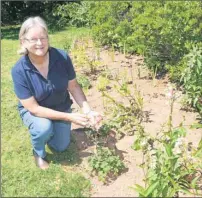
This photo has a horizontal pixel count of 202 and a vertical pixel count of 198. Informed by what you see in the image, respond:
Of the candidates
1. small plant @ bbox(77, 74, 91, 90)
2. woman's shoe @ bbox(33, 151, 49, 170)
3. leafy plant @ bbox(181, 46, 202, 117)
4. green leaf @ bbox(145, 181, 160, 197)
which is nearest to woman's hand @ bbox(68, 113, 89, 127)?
woman's shoe @ bbox(33, 151, 49, 170)

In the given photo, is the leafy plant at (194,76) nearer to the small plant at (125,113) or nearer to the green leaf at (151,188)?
the small plant at (125,113)

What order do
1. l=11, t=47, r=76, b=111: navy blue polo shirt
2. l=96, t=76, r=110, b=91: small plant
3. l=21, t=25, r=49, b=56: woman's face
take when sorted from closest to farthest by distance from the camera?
l=21, t=25, r=49, b=56: woman's face
l=11, t=47, r=76, b=111: navy blue polo shirt
l=96, t=76, r=110, b=91: small plant

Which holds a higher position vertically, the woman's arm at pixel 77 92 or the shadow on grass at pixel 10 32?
the woman's arm at pixel 77 92

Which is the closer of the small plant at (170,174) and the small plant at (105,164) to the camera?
the small plant at (170,174)

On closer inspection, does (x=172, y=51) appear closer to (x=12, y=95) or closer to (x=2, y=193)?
(x=12, y=95)

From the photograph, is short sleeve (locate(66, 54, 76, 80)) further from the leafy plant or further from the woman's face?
the leafy plant

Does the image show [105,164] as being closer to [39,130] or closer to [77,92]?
[39,130]

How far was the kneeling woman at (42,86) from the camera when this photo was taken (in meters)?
3.70

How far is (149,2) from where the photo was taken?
5516mm

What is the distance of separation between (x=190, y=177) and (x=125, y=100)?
1.69 metres

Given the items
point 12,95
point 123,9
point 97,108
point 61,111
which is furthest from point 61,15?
point 61,111

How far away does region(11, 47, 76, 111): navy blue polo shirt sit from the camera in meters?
3.77

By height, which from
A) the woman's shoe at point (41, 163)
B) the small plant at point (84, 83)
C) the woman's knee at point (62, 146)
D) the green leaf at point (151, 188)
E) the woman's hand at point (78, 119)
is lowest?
the woman's shoe at point (41, 163)

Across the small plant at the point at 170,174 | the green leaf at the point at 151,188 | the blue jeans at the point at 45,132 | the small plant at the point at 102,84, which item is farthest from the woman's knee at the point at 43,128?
the small plant at the point at 102,84
